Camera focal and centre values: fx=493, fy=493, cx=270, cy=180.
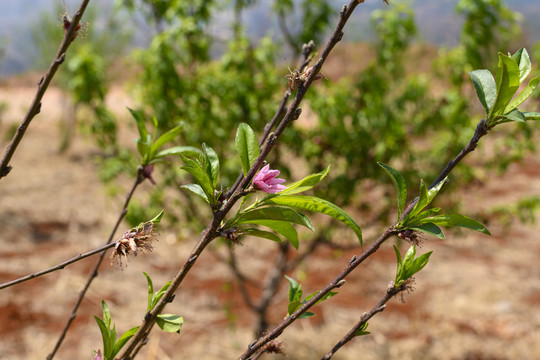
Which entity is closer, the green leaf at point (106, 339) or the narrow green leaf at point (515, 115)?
the narrow green leaf at point (515, 115)

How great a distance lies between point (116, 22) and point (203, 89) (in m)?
7.42

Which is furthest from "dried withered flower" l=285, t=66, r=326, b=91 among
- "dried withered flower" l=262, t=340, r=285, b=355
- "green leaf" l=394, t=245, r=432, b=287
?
"dried withered flower" l=262, t=340, r=285, b=355

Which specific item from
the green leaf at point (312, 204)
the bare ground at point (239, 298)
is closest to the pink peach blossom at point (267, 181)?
the green leaf at point (312, 204)

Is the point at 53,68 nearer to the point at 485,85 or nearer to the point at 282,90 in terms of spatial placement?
the point at 485,85

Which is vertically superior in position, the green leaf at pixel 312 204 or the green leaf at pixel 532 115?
the green leaf at pixel 532 115

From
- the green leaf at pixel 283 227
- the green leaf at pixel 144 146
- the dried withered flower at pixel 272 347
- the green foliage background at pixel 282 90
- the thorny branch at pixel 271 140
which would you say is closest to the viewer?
the thorny branch at pixel 271 140

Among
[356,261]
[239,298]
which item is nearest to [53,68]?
[356,261]

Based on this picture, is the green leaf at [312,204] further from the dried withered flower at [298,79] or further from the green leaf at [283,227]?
the dried withered flower at [298,79]

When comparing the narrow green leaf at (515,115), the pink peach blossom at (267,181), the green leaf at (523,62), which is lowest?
the pink peach blossom at (267,181)

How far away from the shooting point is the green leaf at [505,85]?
0.72 metres

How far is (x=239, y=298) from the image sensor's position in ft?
16.3

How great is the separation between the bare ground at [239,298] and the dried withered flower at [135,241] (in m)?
3.08

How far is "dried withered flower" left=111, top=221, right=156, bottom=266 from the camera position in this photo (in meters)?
0.78

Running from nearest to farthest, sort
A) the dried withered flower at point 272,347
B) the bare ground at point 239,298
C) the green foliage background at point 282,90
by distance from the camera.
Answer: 1. the dried withered flower at point 272,347
2. the green foliage background at point 282,90
3. the bare ground at point 239,298
